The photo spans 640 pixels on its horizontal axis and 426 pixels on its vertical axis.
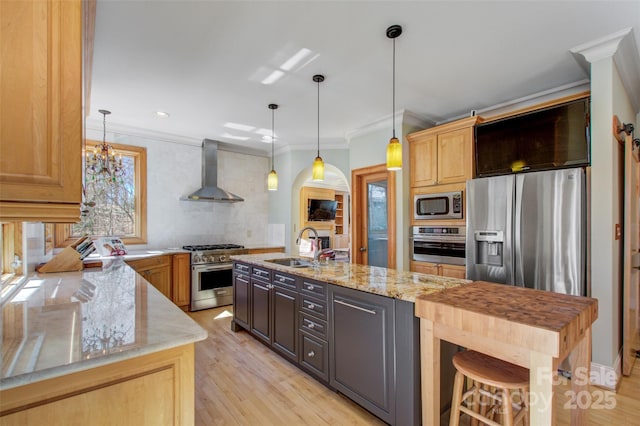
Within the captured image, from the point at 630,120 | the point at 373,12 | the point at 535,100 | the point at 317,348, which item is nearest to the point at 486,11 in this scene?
the point at 373,12

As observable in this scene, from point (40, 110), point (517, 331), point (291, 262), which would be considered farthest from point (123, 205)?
point (517, 331)

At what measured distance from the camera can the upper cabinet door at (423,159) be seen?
3584 mm

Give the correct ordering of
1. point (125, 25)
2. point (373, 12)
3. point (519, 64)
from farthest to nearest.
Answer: point (519, 64), point (125, 25), point (373, 12)

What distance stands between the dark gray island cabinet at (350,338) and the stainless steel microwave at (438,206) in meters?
1.89

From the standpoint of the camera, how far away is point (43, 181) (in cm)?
97

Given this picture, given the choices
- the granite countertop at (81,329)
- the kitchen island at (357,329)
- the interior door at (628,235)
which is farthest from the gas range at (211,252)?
the interior door at (628,235)

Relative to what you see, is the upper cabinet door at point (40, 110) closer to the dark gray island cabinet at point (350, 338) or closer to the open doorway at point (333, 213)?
the dark gray island cabinet at point (350, 338)

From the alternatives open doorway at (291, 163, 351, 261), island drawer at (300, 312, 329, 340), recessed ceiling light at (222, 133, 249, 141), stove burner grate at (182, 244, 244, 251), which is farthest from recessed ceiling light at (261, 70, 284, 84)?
open doorway at (291, 163, 351, 261)

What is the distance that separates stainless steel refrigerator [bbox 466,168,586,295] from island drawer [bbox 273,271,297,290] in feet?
6.01

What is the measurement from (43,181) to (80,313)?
829 millimetres

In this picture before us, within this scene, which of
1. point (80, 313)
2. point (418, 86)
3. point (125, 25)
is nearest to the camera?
point (80, 313)

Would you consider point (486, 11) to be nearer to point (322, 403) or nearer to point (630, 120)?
point (630, 120)

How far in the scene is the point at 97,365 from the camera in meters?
1.01

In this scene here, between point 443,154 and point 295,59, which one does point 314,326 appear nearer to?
point 295,59
